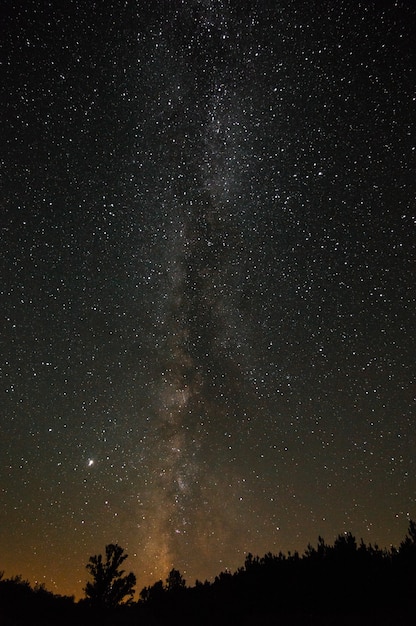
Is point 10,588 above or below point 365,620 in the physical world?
above

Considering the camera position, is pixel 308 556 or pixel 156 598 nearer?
pixel 308 556

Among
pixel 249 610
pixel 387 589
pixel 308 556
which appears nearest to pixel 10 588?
pixel 249 610

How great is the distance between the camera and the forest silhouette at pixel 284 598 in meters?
10.5

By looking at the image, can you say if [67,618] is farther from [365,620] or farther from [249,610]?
[365,620]

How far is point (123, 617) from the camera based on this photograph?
15297mm

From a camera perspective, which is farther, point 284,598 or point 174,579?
point 174,579

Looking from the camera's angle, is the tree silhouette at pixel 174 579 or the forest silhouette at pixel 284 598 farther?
the tree silhouette at pixel 174 579

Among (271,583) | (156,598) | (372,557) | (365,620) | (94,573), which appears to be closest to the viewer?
(365,620)

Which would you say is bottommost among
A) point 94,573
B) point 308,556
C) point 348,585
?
point 348,585

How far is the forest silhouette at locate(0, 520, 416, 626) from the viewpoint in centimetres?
1053

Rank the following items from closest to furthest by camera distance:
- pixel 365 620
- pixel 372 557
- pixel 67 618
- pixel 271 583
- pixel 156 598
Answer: pixel 365 620 → pixel 372 557 → pixel 271 583 → pixel 67 618 → pixel 156 598

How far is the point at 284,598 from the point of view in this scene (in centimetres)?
1221

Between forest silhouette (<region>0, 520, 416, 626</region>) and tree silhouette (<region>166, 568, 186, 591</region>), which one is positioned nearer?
forest silhouette (<region>0, 520, 416, 626</region>)

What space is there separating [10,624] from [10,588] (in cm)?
643
